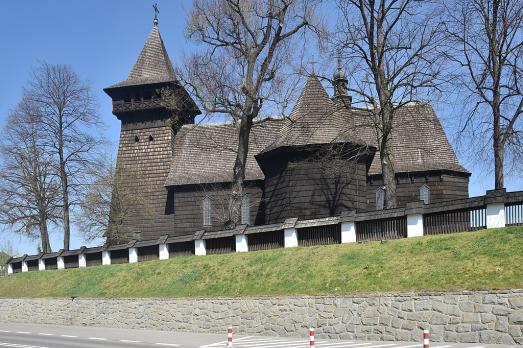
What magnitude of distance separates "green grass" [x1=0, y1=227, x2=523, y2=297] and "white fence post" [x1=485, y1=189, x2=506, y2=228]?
922 millimetres

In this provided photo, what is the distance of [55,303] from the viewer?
26.3 m

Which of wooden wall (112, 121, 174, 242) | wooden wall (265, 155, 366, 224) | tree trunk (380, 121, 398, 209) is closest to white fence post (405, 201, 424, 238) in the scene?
tree trunk (380, 121, 398, 209)

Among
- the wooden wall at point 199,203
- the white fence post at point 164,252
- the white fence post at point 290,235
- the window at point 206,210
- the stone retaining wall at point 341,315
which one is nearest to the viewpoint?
the stone retaining wall at point 341,315

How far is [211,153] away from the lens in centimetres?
4106

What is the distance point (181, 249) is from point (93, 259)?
716cm

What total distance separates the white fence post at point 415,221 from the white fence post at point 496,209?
2.34 meters

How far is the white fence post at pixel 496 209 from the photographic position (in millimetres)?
17938

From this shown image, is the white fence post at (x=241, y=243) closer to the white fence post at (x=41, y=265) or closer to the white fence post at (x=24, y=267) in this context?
the white fence post at (x=41, y=265)

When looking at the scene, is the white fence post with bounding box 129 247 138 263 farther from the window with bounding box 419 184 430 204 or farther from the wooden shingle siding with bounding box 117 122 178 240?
the window with bounding box 419 184 430 204

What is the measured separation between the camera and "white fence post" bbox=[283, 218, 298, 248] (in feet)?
74.8

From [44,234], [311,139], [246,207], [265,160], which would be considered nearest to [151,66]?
[246,207]

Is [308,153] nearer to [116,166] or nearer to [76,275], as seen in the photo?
[76,275]

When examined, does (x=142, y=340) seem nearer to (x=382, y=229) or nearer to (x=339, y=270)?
(x=339, y=270)

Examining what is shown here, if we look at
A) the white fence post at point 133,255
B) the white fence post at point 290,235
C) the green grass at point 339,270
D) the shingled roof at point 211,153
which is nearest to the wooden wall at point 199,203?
the shingled roof at point 211,153
